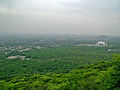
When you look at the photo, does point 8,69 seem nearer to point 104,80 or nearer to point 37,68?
point 37,68

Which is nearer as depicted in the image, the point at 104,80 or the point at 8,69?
the point at 104,80

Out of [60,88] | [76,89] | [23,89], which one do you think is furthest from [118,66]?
[23,89]

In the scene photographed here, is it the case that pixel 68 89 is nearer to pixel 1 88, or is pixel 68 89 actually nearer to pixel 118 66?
pixel 118 66

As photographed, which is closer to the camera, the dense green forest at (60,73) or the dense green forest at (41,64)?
the dense green forest at (60,73)

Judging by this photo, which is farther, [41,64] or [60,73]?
[41,64]

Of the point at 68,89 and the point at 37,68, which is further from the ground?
the point at 68,89

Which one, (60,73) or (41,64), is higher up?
(60,73)

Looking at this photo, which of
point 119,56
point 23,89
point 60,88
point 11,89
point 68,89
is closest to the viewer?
point 119,56

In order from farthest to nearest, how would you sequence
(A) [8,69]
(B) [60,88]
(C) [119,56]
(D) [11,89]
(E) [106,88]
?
(A) [8,69] < (D) [11,89] < (B) [60,88] < (C) [119,56] < (E) [106,88]

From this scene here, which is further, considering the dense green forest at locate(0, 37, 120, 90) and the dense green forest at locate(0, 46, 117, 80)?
the dense green forest at locate(0, 46, 117, 80)

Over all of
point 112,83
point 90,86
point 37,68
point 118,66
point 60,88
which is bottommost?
point 37,68
